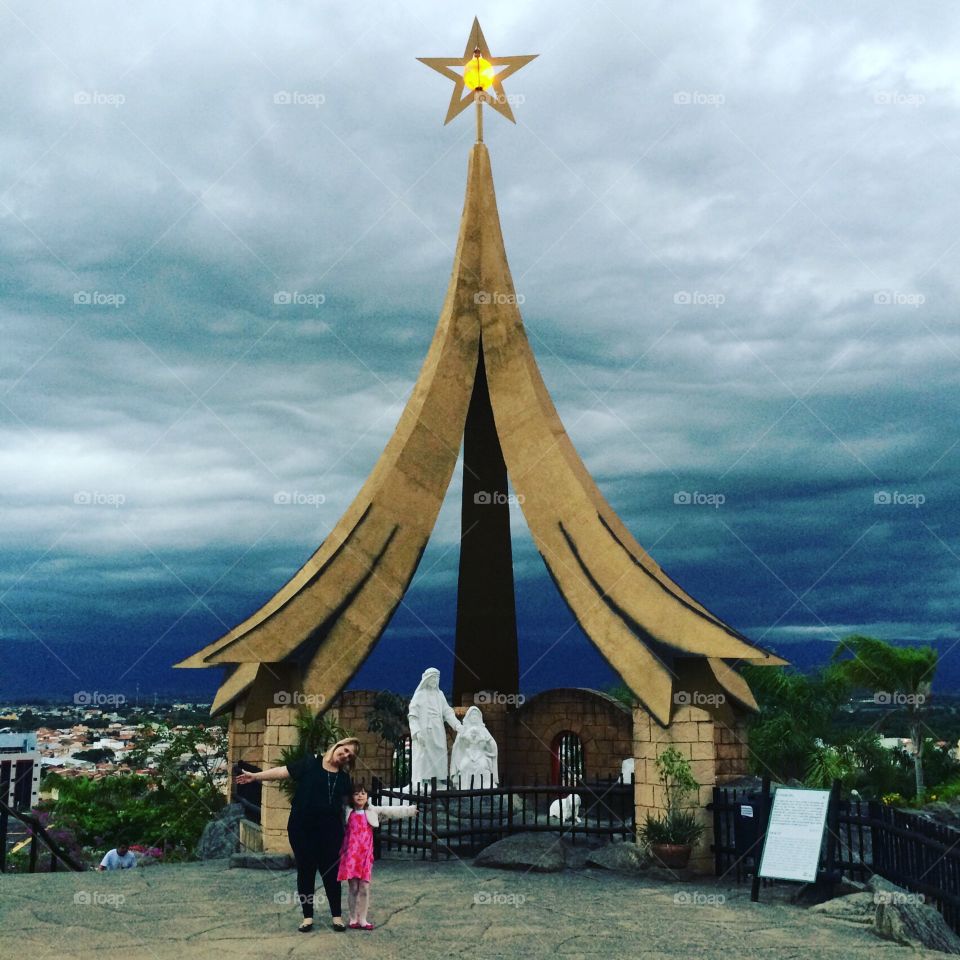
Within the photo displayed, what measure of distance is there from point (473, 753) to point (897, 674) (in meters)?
14.2

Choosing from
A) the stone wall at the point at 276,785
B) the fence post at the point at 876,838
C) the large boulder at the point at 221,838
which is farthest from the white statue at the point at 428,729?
the fence post at the point at 876,838

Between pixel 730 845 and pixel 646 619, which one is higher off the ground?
pixel 646 619

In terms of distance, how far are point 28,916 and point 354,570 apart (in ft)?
20.0

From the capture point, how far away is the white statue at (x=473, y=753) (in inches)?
653

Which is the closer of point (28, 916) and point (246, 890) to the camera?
point (28, 916)

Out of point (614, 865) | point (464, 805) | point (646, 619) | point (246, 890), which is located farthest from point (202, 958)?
point (464, 805)

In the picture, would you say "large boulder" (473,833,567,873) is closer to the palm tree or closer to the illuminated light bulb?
the illuminated light bulb

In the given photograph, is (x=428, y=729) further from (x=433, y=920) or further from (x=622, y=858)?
(x=433, y=920)

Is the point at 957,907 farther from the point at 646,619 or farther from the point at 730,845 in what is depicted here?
the point at 646,619

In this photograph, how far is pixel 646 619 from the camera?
12211 millimetres

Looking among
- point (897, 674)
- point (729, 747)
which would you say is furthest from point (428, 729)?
point (897, 674)

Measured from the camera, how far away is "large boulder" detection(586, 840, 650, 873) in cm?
1156

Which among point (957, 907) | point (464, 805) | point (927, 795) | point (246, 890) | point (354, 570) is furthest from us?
point (927, 795)

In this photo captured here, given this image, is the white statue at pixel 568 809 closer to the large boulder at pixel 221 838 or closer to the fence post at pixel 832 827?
the fence post at pixel 832 827
